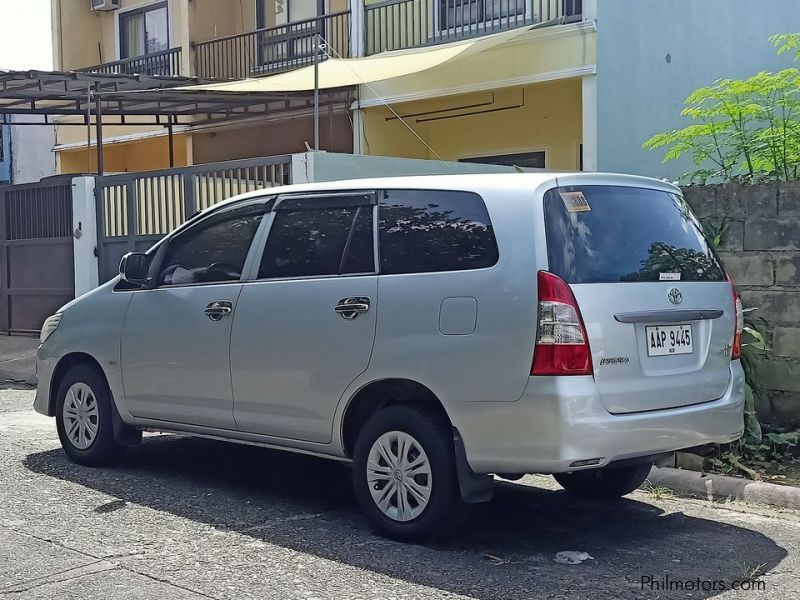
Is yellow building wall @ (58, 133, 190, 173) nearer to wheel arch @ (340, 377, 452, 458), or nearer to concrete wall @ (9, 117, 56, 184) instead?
concrete wall @ (9, 117, 56, 184)

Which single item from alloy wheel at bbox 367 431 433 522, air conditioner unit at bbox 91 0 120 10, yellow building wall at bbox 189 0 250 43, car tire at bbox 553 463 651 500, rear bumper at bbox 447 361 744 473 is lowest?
car tire at bbox 553 463 651 500

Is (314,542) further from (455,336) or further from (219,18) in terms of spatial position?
(219,18)

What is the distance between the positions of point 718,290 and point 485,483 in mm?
1612

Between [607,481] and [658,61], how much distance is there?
923cm

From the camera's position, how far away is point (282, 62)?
58.2 feet

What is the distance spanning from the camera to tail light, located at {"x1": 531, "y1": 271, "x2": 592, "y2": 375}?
4.73 metres

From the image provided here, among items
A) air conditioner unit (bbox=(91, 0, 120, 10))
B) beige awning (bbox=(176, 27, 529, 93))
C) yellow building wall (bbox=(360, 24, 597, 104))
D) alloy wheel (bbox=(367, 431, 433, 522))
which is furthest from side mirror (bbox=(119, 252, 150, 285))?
air conditioner unit (bbox=(91, 0, 120, 10))

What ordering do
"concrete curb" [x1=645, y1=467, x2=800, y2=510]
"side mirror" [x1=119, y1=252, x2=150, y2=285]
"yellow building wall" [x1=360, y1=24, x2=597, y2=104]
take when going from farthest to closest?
1. "yellow building wall" [x1=360, y1=24, x2=597, y2=104]
2. "side mirror" [x1=119, y1=252, x2=150, y2=285]
3. "concrete curb" [x1=645, y1=467, x2=800, y2=510]

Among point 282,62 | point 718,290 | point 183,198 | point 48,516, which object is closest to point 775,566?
point 718,290

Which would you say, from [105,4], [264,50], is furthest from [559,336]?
[105,4]

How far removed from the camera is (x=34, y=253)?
13883 millimetres

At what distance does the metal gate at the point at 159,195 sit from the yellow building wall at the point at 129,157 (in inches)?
288

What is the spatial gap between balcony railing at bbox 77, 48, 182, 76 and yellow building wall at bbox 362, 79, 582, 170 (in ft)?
15.5

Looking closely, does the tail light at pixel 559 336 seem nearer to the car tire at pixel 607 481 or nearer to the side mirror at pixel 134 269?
the car tire at pixel 607 481
